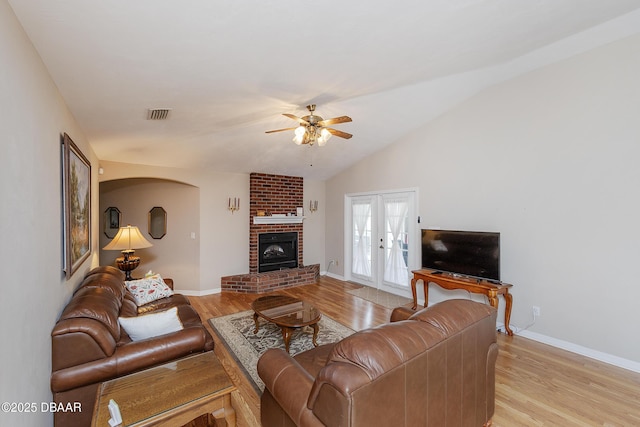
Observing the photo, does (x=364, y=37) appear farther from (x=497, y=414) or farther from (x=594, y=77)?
(x=497, y=414)

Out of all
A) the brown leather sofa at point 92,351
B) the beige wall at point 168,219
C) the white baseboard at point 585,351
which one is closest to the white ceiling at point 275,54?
the beige wall at point 168,219

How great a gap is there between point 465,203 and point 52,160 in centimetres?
449

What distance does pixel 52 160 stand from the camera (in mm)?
1834

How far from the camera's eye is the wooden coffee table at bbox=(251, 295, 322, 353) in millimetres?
2836

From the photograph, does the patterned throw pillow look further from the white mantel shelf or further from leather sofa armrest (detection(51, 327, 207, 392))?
the white mantel shelf

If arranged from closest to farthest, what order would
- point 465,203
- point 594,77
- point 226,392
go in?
1. point 226,392
2. point 594,77
3. point 465,203

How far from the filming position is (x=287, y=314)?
10.2 feet

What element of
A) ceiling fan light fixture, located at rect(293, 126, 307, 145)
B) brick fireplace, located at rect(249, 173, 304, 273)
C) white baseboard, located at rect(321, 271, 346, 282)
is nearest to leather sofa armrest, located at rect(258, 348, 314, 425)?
ceiling fan light fixture, located at rect(293, 126, 307, 145)

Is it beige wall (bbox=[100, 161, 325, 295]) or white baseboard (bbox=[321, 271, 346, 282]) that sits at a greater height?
beige wall (bbox=[100, 161, 325, 295])

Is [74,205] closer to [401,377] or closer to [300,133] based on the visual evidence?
[300,133]

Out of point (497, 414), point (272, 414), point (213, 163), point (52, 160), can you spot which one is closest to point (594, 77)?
point (497, 414)

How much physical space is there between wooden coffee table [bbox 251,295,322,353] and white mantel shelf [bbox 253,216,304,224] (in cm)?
226

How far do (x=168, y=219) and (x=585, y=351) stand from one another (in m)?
6.47

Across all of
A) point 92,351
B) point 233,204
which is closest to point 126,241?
point 233,204
